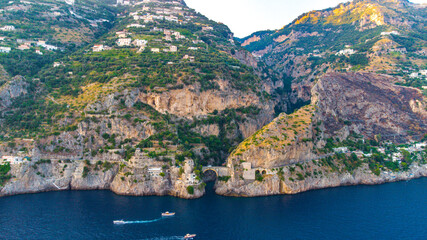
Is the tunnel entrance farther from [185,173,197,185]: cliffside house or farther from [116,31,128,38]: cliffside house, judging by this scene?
[116,31,128,38]: cliffside house

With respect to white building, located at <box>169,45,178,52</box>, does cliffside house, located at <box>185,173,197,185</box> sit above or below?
below

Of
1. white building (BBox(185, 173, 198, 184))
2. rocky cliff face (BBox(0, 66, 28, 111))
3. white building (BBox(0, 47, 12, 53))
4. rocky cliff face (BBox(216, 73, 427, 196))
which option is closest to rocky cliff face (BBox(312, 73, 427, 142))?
rocky cliff face (BBox(216, 73, 427, 196))

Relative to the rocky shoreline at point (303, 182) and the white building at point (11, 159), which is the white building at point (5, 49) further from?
the rocky shoreline at point (303, 182)

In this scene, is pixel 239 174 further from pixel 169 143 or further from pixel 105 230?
pixel 105 230

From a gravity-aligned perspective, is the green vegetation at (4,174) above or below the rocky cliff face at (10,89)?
below

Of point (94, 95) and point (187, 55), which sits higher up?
point (187, 55)

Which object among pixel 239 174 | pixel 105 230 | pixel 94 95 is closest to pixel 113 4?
pixel 94 95

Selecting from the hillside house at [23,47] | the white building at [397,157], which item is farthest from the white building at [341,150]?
the hillside house at [23,47]

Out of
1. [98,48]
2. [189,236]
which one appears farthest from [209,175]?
[98,48]
